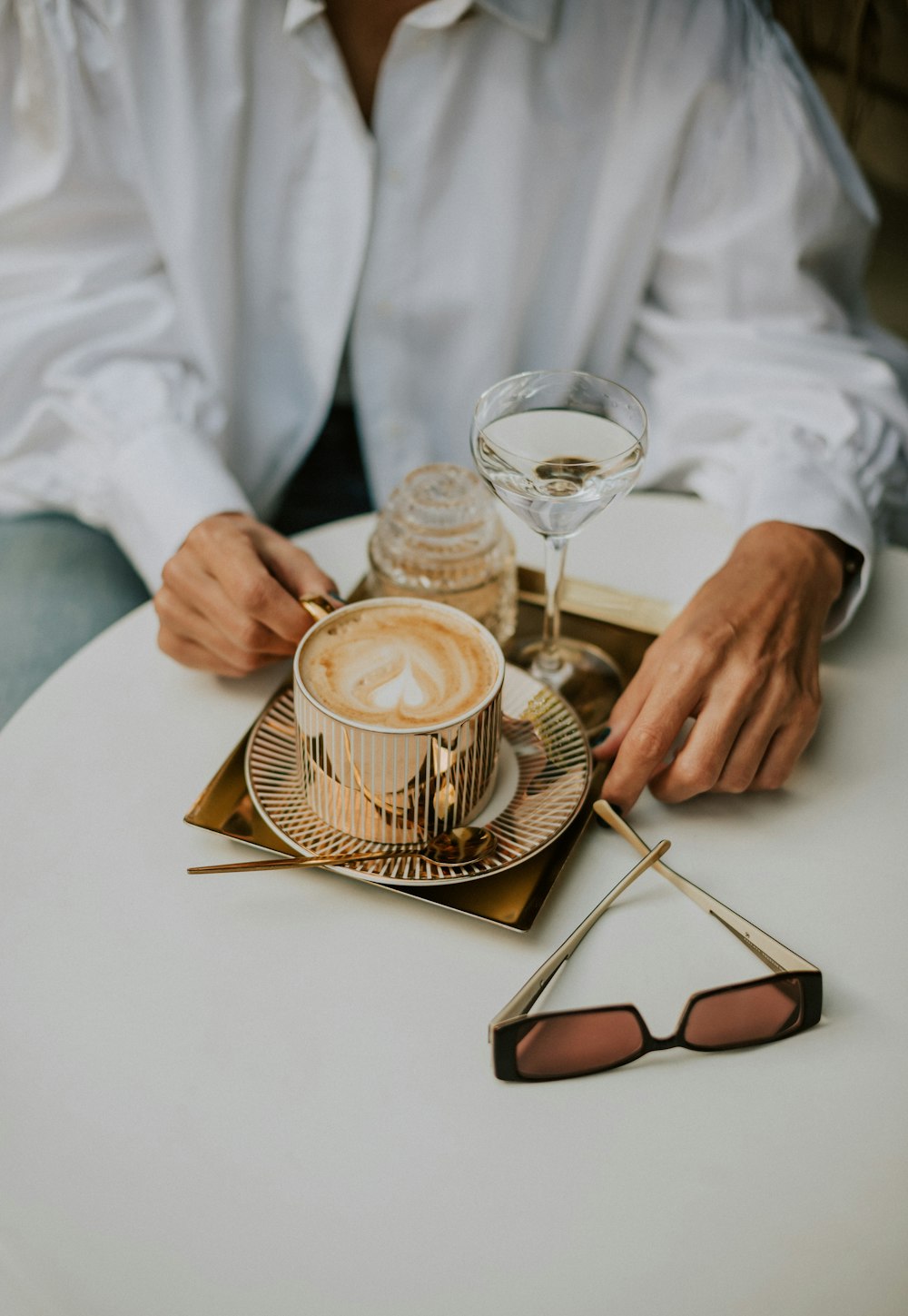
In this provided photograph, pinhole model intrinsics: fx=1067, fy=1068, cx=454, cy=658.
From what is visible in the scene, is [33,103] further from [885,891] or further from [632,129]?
[885,891]

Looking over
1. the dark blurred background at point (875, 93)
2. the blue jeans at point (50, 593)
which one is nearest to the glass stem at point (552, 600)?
the blue jeans at point (50, 593)

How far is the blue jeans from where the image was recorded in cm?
104

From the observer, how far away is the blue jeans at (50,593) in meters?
1.04

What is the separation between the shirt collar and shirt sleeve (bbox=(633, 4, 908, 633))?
193 millimetres

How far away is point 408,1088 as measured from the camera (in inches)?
23.0

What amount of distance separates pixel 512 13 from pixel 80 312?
569 mm

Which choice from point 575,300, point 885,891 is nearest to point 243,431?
point 575,300

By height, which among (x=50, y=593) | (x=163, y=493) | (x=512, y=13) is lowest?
(x=50, y=593)

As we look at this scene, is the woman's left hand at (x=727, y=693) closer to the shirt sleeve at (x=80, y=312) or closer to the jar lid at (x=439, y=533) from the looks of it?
the jar lid at (x=439, y=533)

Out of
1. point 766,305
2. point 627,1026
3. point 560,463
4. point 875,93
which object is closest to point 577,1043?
point 627,1026

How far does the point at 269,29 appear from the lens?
1.16 m

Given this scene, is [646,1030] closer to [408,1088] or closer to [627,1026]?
[627,1026]

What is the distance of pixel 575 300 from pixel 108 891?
960mm

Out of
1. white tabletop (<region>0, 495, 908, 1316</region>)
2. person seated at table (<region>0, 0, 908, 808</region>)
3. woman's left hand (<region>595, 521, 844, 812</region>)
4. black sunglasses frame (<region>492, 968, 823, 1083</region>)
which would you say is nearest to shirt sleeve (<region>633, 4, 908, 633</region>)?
person seated at table (<region>0, 0, 908, 808</region>)
